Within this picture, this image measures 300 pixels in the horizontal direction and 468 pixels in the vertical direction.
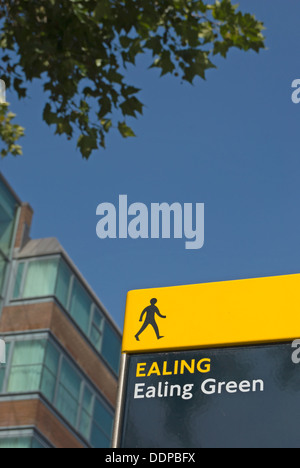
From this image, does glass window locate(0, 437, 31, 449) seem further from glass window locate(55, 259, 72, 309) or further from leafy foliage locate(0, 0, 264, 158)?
leafy foliage locate(0, 0, 264, 158)

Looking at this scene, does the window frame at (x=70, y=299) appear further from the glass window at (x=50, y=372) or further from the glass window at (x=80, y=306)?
the glass window at (x=50, y=372)

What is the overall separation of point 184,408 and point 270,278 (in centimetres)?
56

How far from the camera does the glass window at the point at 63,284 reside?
24.0 m

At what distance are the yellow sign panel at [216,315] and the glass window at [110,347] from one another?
2428 centimetres

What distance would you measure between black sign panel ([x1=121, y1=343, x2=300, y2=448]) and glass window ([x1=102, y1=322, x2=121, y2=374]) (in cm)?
2432

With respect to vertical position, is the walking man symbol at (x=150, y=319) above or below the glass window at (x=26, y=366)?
below

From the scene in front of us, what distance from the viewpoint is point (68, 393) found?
2356 cm

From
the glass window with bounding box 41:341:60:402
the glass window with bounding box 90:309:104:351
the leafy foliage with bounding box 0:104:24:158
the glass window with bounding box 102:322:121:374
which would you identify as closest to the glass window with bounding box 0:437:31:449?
the glass window with bounding box 41:341:60:402

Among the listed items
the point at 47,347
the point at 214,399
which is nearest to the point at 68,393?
the point at 47,347

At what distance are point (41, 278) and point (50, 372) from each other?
122 inches

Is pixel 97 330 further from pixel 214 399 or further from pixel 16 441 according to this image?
pixel 214 399

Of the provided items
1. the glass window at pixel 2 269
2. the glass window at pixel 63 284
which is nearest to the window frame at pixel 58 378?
→ the glass window at pixel 63 284
